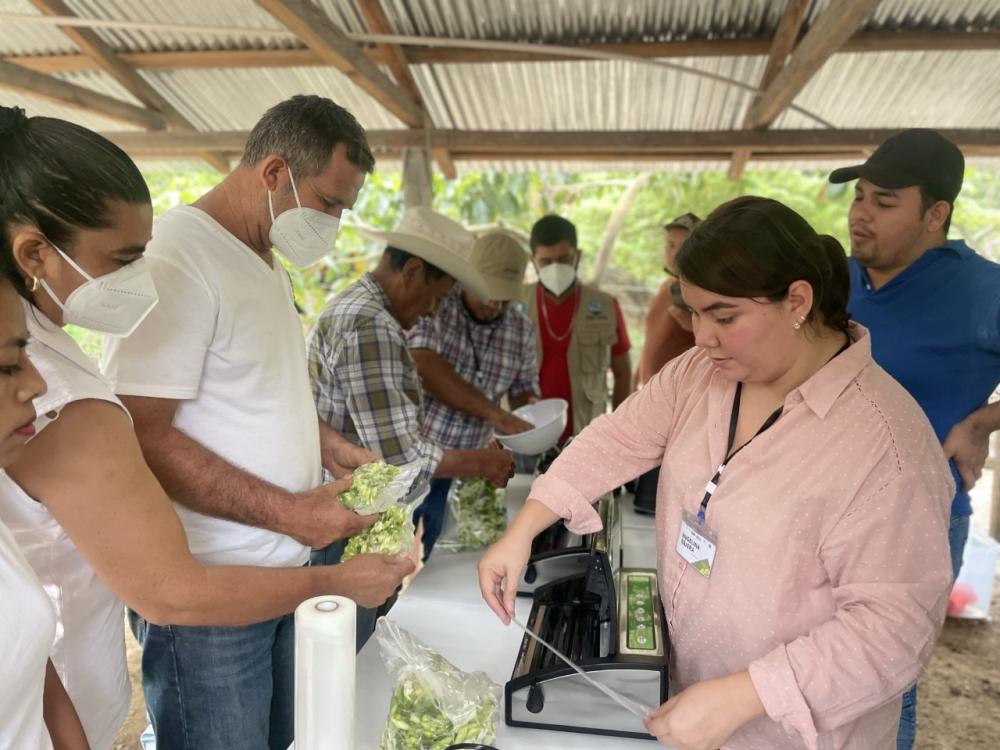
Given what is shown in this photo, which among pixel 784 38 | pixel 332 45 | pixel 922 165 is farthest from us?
pixel 784 38

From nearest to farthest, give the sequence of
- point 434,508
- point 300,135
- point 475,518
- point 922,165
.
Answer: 1. point 300,135
2. point 922,165
3. point 475,518
4. point 434,508

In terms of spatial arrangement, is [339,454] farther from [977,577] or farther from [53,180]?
[977,577]

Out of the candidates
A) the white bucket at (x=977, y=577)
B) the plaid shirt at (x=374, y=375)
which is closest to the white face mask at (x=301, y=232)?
the plaid shirt at (x=374, y=375)

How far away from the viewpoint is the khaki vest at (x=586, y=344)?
13.4ft

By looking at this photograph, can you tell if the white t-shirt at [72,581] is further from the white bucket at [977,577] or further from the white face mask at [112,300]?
the white bucket at [977,577]

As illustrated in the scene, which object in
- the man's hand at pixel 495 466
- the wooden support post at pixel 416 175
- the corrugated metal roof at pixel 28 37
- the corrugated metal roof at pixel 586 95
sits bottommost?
the man's hand at pixel 495 466

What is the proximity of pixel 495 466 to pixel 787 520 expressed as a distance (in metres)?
1.23

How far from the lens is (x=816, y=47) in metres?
2.40

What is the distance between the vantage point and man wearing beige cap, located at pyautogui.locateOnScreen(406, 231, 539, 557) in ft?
9.15

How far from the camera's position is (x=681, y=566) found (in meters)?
1.38

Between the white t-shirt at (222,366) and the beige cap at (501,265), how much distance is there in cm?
156

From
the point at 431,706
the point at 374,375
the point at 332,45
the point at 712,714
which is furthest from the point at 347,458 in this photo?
the point at 332,45

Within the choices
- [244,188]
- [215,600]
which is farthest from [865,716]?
[244,188]

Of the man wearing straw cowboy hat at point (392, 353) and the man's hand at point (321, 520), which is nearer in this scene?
the man's hand at point (321, 520)
